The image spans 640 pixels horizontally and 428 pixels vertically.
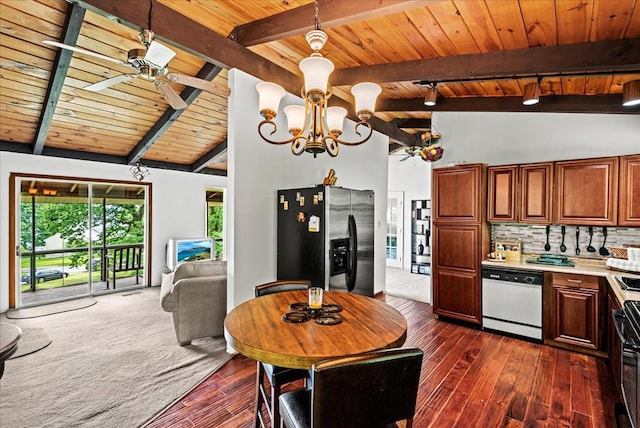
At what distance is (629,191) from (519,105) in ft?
4.93

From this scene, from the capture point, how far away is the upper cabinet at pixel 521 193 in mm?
3539

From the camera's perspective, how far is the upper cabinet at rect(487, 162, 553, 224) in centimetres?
354

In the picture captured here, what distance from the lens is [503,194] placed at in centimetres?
382

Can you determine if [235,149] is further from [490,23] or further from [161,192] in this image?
[161,192]

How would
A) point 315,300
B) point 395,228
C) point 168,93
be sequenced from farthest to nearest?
point 395,228
point 168,93
point 315,300

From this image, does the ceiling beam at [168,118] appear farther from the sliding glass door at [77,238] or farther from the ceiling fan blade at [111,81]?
the ceiling fan blade at [111,81]

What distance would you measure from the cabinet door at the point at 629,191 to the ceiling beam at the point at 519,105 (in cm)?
64

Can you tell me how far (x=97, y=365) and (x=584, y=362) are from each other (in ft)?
15.6

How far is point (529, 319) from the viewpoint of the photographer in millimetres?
3428

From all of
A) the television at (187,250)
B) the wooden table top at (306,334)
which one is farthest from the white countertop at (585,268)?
the television at (187,250)

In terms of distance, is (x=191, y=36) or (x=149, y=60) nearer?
(x=149, y=60)

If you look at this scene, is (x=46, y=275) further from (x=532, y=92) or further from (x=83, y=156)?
(x=532, y=92)

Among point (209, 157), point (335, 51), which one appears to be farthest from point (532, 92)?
point (209, 157)

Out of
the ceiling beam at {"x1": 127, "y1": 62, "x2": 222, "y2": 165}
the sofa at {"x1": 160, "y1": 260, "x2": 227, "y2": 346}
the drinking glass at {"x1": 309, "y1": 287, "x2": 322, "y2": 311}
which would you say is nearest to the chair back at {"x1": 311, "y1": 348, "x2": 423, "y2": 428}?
the drinking glass at {"x1": 309, "y1": 287, "x2": 322, "y2": 311}
